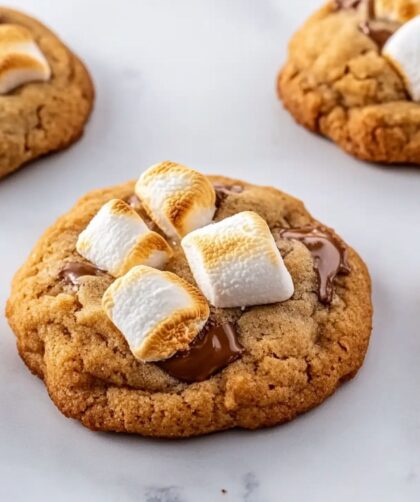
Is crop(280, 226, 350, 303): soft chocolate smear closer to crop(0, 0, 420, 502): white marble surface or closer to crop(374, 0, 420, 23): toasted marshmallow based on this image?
crop(0, 0, 420, 502): white marble surface

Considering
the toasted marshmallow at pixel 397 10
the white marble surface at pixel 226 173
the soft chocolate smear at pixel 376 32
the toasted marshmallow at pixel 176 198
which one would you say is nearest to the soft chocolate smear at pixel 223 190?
the toasted marshmallow at pixel 176 198

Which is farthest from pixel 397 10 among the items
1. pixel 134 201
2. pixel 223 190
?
pixel 134 201

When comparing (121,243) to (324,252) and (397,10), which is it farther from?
(397,10)

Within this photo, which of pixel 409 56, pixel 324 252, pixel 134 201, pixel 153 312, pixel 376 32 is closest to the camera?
pixel 153 312

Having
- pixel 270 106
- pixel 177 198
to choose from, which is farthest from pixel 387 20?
pixel 177 198

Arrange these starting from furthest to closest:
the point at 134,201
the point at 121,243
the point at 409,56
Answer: the point at 409,56 → the point at 134,201 → the point at 121,243

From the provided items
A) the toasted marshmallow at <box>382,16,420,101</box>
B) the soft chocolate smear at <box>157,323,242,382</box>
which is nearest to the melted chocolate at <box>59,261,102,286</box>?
the soft chocolate smear at <box>157,323,242,382</box>

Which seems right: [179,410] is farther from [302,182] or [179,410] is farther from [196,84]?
[196,84]
